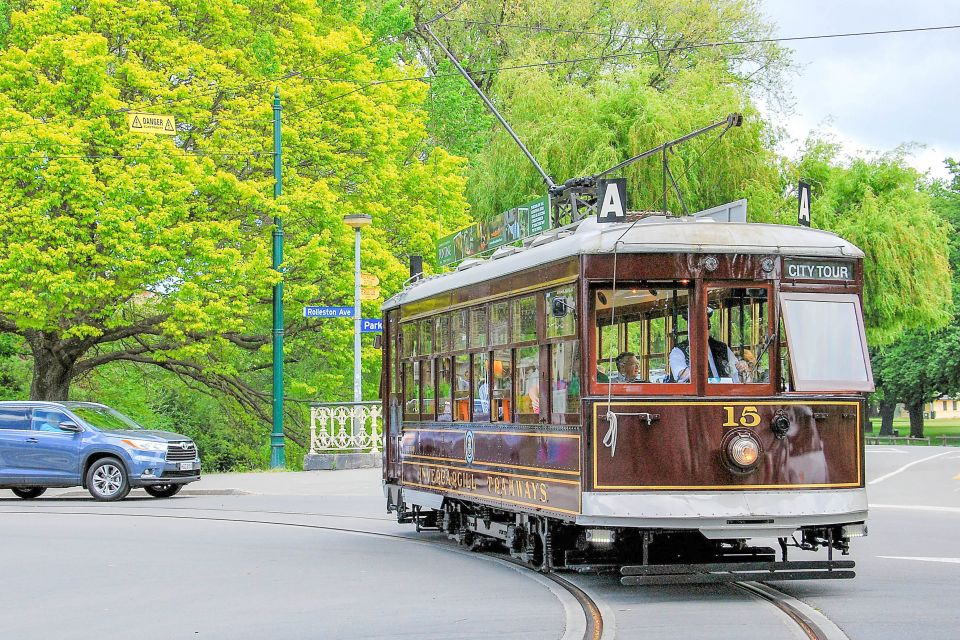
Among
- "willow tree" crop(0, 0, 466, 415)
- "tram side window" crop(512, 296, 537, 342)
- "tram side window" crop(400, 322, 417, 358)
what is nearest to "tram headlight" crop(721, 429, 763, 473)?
"tram side window" crop(512, 296, 537, 342)

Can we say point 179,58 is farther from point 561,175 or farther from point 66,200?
point 561,175

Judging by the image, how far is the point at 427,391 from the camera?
15.7 meters

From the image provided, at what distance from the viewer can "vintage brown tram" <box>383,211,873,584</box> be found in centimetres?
1102

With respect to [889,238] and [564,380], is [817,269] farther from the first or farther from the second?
[889,238]

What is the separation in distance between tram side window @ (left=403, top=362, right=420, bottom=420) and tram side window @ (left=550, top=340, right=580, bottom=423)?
4.35 metres

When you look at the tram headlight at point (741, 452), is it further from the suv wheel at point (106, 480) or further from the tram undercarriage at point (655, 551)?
the suv wheel at point (106, 480)

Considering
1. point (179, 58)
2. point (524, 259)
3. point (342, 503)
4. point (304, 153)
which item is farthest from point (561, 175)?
point (524, 259)

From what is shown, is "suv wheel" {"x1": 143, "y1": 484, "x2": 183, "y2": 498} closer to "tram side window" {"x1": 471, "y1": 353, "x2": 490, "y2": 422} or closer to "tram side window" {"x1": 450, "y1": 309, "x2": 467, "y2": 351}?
"tram side window" {"x1": 450, "y1": 309, "x2": 467, "y2": 351}

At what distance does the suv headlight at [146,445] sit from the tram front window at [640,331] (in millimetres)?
14232

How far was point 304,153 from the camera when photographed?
34.2m

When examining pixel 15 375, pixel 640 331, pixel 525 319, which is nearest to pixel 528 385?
pixel 525 319

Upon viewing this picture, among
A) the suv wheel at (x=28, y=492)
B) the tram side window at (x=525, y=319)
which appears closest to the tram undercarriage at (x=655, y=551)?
the tram side window at (x=525, y=319)

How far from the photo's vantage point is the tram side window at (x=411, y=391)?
53.1 ft

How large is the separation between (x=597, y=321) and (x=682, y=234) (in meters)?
0.92
